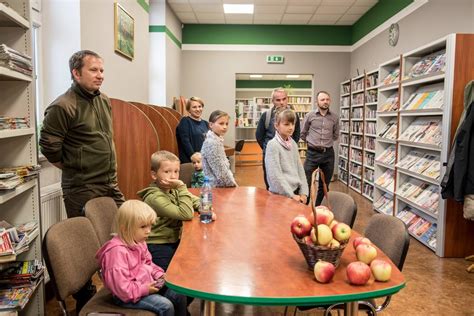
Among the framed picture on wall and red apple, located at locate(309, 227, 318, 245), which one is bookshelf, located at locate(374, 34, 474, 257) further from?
the framed picture on wall

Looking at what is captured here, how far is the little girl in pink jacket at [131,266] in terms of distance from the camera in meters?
1.75

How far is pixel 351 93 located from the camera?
840 cm

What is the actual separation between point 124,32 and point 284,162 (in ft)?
9.40

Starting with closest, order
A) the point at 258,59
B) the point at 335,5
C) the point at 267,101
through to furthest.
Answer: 1. the point at 335,5
2. the point at 258,59
3. the point at 267,101

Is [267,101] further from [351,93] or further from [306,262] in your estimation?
[306,262]

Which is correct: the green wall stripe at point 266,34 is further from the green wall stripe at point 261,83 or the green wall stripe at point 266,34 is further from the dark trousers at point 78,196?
the dark trousers at point 78,196

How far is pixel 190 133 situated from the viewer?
433 centimetres

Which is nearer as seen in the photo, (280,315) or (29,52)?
(29,52)

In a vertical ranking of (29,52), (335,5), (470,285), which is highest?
(335,5)

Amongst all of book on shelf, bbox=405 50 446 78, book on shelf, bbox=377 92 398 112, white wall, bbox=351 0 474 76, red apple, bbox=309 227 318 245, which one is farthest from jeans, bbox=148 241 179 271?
white wall, bbox=351 0 474 76

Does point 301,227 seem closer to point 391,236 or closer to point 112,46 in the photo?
point 391,236

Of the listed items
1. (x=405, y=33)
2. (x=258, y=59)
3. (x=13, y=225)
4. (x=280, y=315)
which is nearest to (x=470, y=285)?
(x=280, y=315)

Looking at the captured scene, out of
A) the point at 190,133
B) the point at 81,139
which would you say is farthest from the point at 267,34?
the point at 81,139

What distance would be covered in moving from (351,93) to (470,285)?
5.59 metres
